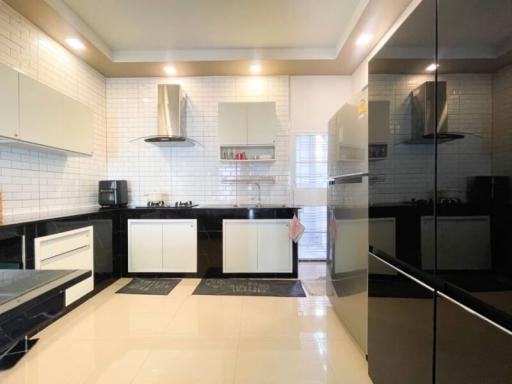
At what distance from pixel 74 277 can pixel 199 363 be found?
1372 millimetres

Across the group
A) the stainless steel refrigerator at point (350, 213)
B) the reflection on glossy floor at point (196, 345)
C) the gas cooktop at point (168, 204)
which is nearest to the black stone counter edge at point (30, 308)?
the reflection on glossy floor at point (196, 345)

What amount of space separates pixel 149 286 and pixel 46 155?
193cm

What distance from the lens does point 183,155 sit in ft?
14.4

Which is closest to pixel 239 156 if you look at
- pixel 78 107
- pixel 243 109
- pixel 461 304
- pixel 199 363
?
pixel 243 109

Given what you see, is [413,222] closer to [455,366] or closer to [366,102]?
[455,366]

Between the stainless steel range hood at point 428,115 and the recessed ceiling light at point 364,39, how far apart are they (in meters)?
2.43

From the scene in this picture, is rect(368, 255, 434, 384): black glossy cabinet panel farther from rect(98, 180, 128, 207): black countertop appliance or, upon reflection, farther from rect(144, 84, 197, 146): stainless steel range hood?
rect(98, 180, 128, 207): black countertop appliance

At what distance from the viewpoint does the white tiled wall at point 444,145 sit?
877 mm

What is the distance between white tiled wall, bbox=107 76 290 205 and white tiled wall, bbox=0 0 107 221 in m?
0.26

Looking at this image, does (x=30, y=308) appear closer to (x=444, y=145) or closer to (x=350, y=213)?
(x=444, y=145)

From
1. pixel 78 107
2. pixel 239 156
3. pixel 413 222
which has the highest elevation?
pixel 78 107

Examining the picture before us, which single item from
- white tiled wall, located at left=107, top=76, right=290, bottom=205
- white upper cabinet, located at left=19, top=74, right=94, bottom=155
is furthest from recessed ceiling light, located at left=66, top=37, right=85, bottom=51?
white tiled wall, located at left=107, top=76, right=290, bottom=205

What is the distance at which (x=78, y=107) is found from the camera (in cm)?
322

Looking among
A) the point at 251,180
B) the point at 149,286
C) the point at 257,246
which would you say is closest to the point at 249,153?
the point at 251,180
